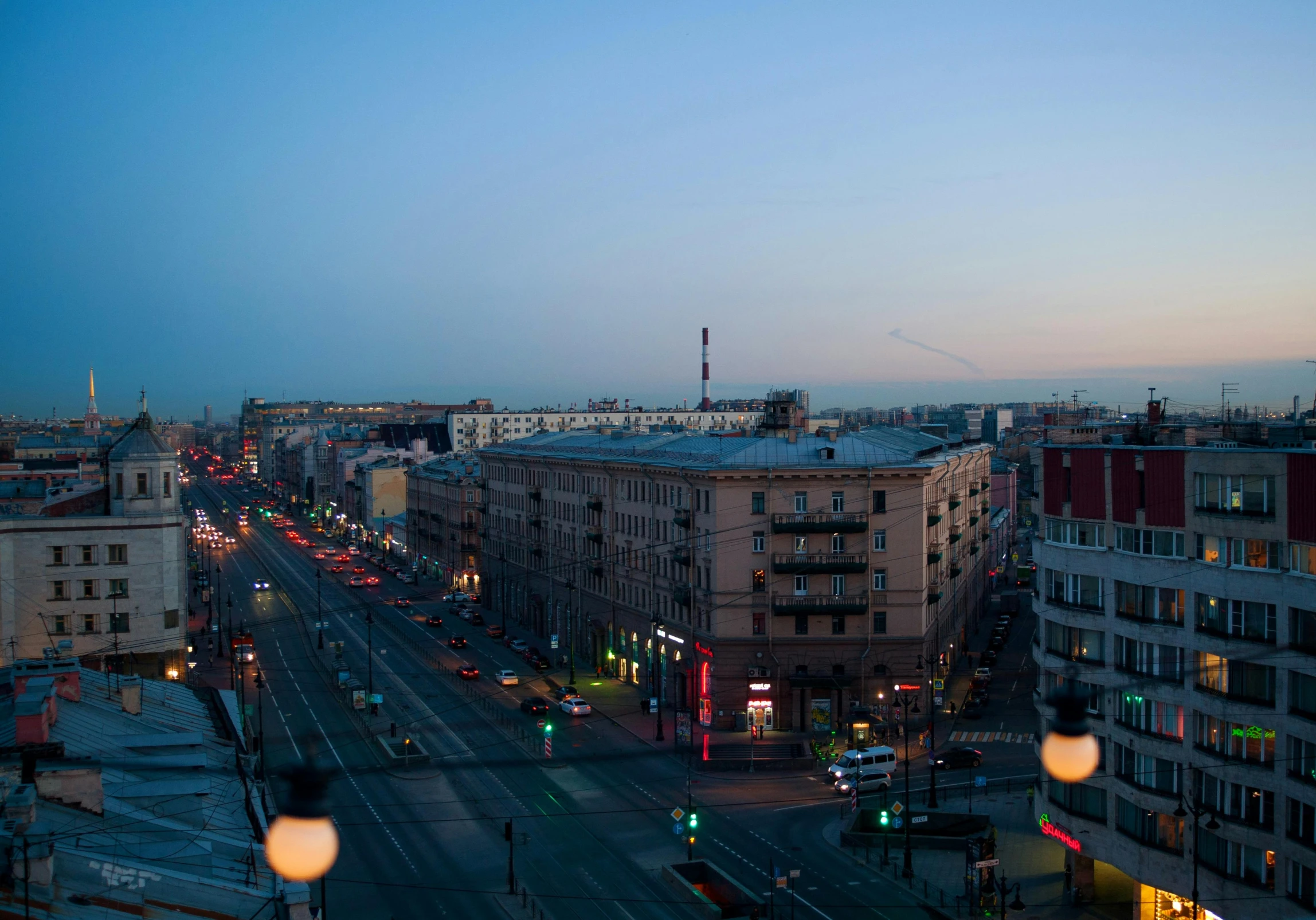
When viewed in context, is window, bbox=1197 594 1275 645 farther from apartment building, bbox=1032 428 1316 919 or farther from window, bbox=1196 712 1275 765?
window, bbox=1196 712 1275 765

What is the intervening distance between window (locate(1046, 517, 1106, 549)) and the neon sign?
8197mm

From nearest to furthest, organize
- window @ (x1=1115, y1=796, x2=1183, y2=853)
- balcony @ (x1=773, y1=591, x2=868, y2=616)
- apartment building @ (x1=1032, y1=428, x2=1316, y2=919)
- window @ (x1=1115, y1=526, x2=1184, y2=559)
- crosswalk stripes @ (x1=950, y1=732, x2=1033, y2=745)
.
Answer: apartment building @ (x1=1032, y1=428, x2=1316, y2=919), window @ (x1=1115, y1=796, x2=1183, y2=853), window @ (x1=1115, y1=526, x2=1184, y2=559), crosswalk stripes @ (x1=950, y1=732, x2=1033, y2=745), balcony @ (x1=773, y1=591, x2=868, y2=616)

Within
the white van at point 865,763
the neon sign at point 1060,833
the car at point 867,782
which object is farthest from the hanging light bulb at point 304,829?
the white van at point 865,763

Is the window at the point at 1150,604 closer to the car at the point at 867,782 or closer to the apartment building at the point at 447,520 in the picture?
the car at the point at 867,782

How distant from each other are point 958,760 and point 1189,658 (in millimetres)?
18276

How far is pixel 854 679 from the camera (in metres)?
52.6

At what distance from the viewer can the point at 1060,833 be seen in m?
32.6

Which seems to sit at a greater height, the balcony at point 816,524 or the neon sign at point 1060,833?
the balcony at point 816,524

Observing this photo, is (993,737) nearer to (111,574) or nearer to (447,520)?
(111,574)

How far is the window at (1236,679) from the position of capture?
89.3 feet

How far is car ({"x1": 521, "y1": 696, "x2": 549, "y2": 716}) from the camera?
55625 millimetres

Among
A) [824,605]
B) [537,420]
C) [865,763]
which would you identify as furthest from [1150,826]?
[537,420]

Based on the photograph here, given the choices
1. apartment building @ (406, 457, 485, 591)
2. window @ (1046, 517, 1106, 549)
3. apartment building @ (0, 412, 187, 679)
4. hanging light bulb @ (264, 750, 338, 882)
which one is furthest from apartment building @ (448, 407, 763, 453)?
hanging light bulb @ (264, 750, 338, 882)

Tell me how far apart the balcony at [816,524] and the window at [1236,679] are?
79.6 ft
